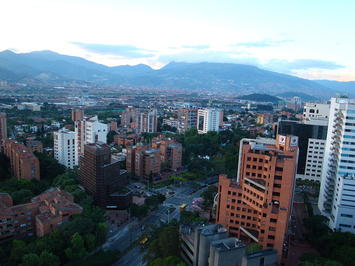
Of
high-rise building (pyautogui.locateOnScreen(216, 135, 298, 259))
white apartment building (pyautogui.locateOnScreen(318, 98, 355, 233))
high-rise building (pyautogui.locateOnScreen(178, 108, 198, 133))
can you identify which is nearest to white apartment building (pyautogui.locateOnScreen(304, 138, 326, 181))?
white apartment building (pyautogui.locateOnScreen(318, 98, 355, 233))

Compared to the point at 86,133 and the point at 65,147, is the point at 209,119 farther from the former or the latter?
the point at 65,147

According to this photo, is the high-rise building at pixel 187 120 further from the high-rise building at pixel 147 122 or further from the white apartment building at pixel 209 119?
the high-rise building at pixel 147 122

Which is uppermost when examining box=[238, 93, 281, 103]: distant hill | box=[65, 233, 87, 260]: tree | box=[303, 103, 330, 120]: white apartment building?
box=[303, 103, 330, 120]: white apartment building

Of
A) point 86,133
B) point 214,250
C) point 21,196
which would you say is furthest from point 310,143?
point 21,196

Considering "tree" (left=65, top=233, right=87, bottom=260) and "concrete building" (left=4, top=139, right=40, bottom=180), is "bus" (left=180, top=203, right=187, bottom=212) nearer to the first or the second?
"tree" (left=65, top=233, right=87, bottom=260)

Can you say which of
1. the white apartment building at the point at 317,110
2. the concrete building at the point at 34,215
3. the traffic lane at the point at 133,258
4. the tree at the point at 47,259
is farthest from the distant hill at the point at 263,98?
the tree at the point at 47,259

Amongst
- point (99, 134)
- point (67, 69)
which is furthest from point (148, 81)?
point (99, 134)
